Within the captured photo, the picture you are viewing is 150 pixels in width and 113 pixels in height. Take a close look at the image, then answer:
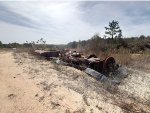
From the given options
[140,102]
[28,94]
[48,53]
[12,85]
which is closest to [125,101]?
[140,102]

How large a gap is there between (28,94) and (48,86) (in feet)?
2.78

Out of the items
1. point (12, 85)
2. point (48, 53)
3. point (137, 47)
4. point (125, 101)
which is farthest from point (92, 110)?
point (137, 47)

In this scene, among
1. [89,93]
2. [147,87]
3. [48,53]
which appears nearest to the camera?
[89,93]

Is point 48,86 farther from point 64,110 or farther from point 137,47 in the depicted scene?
point 137,47

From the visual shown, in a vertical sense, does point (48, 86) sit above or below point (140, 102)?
above

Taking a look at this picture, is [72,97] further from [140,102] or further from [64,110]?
[140,102]

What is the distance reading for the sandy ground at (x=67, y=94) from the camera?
507cm

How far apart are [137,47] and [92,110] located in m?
19.9

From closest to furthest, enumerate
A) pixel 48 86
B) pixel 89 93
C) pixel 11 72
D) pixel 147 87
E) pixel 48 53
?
1. pixel 89 93
2. pixel 48 86
3. pixel 147 87
4. pixel 11 72
5. pixel 48 53

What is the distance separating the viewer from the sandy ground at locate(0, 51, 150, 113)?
5074mm

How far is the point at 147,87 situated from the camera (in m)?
7.70

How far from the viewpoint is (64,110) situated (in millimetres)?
4902

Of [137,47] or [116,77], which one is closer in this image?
[116,77]

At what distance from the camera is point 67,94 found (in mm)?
5879
